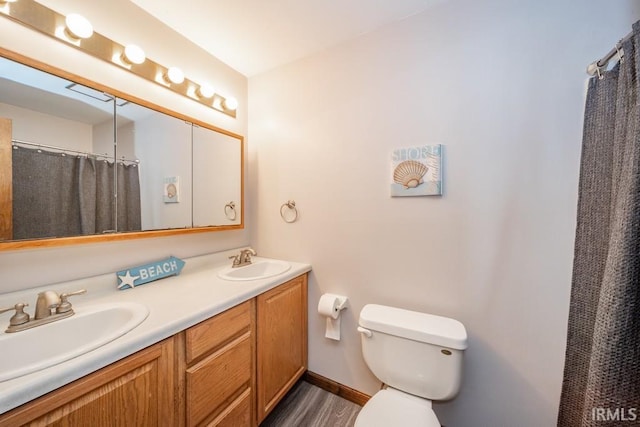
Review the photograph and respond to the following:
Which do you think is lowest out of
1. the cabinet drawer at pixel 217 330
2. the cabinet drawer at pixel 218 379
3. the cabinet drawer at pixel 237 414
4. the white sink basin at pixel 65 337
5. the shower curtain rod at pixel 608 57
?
the cabinet drawer at pixel 237 414

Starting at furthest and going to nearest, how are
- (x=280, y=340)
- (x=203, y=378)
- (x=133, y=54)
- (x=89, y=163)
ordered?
1. (x=280, y=340)
2. (x=133, y=54)
3. (x=89, y=163)
4. (x=203, y=378)

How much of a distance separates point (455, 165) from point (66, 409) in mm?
1739

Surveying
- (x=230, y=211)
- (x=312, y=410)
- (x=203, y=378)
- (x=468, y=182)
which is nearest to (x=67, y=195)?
(x=230, y=211)

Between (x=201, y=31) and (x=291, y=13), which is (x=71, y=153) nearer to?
(x=201, y=31)

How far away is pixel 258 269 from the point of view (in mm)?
1770

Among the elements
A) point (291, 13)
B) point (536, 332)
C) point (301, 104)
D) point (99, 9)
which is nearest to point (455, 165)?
point (536, 332)

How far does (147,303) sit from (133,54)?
127cm

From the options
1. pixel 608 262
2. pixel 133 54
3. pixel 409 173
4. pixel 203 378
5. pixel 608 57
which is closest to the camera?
pixel 608 262

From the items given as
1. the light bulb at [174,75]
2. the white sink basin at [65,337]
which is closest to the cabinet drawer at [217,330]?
the white sink basin at [65,337]

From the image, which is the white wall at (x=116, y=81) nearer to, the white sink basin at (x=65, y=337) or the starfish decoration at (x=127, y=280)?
the starfish decoration at (x=127, y=280)

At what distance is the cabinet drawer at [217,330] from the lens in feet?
3.16

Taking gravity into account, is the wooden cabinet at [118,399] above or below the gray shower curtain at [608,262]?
below

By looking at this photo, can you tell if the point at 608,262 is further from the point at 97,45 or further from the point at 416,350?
the point at 97,45

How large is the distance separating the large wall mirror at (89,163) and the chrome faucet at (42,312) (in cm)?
25
